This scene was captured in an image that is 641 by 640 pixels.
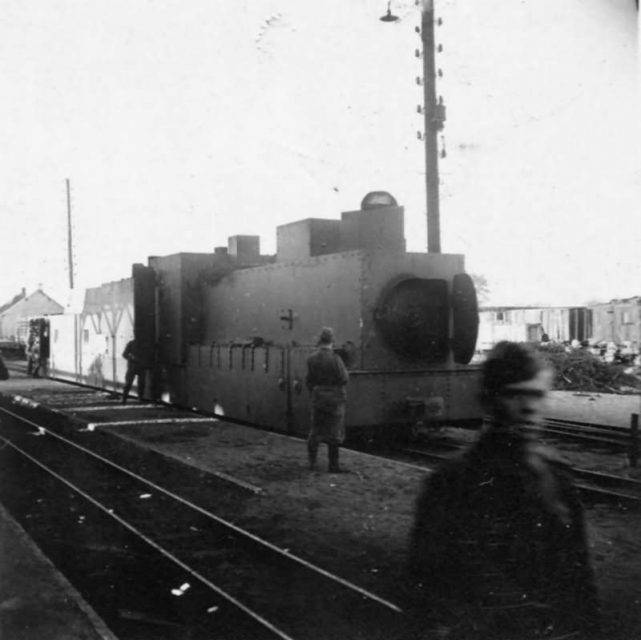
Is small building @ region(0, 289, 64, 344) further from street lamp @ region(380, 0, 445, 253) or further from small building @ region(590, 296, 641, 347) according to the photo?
street lamp @ region(380, 0, 445, 253)

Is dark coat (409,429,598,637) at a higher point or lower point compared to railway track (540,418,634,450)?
higher

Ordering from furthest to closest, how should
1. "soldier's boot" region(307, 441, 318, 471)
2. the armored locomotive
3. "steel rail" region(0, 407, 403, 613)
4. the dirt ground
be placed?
the armored locomotive < "soldier's boot" region(307, 441, 318, 471) < the dirt ground < "steel rail" region(0, 407, 403, 613)

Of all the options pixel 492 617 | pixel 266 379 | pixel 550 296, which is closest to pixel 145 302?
pixel 266 379

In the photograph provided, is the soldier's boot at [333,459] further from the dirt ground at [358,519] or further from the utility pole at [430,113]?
the utility pole at [430,113]

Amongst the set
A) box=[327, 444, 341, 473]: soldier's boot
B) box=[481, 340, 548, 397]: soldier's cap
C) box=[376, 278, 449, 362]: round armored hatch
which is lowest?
box=[327, 444, 341, 473]: soldier's boot

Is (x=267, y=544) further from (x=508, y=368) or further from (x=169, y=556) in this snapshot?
(x=508, y=368)

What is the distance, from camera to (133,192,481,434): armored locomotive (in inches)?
440

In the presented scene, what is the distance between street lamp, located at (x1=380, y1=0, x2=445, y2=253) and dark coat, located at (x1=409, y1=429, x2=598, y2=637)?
14562 millimetres

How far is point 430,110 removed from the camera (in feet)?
57.5

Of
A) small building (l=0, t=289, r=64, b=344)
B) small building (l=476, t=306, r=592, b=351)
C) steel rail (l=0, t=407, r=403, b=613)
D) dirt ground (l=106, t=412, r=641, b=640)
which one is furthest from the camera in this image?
small building (l=0, t=289, r=64, b=344)

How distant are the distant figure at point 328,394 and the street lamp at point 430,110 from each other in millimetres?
8192

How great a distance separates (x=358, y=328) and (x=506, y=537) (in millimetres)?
8972

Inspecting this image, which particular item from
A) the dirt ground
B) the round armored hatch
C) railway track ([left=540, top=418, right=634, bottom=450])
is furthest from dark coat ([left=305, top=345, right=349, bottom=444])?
railway track ([left=540, top=418, right=634, bottom=450])

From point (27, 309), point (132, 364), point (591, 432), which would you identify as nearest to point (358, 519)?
point (591, 432)
